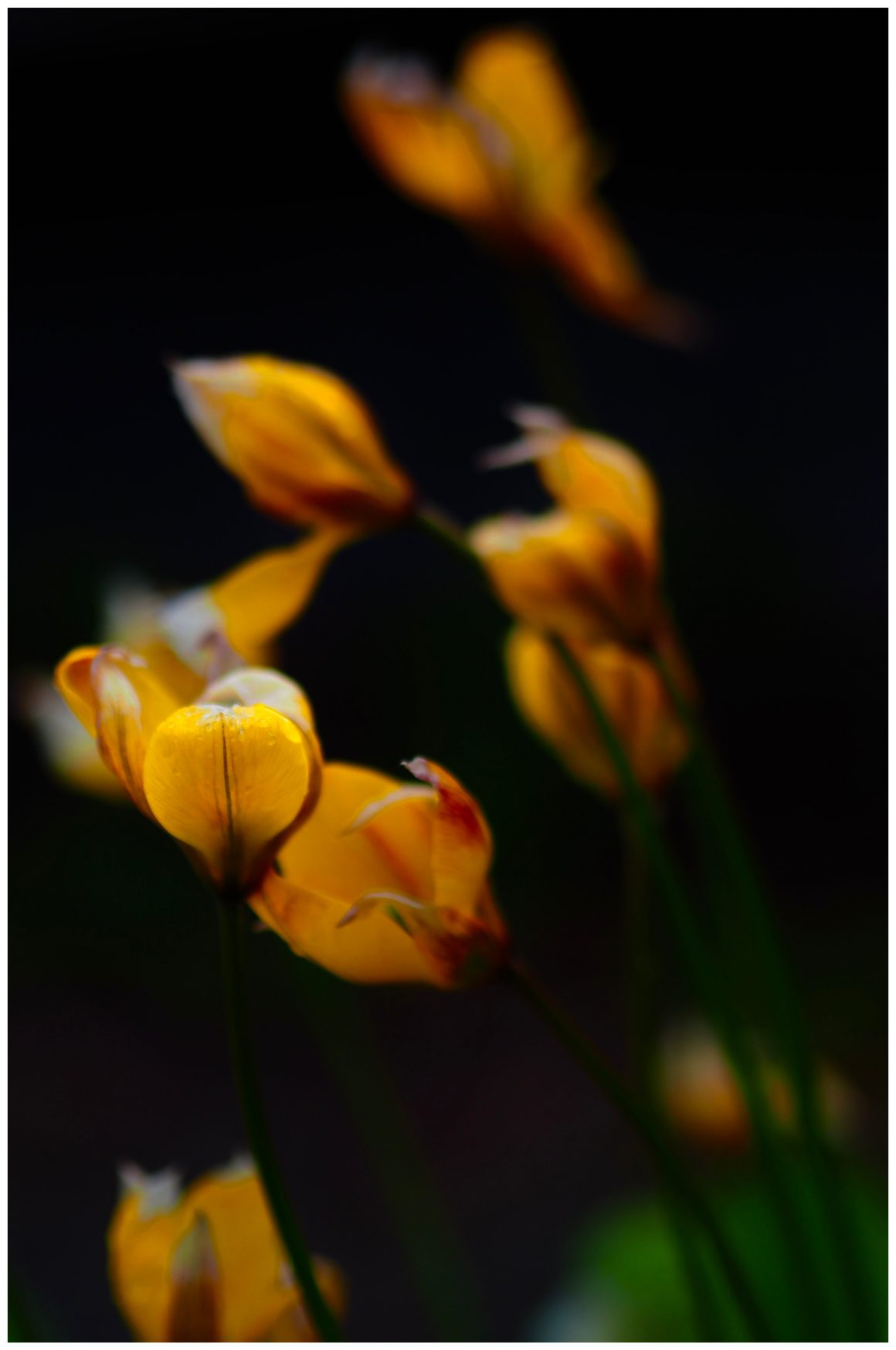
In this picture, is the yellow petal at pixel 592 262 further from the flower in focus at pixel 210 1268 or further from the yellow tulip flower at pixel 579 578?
the flower in focus at pixel 210 1268

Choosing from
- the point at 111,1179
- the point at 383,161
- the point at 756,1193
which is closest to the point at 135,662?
the point at 383,161

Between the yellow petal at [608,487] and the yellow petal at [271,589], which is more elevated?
the yellow petal at [608,487]

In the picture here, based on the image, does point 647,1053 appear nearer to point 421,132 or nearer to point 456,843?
point 456,843

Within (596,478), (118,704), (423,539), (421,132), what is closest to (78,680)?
(118,704)

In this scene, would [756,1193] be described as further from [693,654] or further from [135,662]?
[693,654]

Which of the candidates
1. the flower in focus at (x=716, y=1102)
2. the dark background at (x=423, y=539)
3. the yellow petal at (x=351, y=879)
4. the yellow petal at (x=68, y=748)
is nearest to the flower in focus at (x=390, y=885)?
the yellow petal at (x=351, y=879)

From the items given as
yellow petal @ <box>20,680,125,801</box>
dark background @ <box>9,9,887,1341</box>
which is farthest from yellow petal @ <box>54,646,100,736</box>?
dark background @ <box>9,9,887,1341</box>

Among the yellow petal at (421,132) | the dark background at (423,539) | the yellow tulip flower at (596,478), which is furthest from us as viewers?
the dark background at (423,539)
